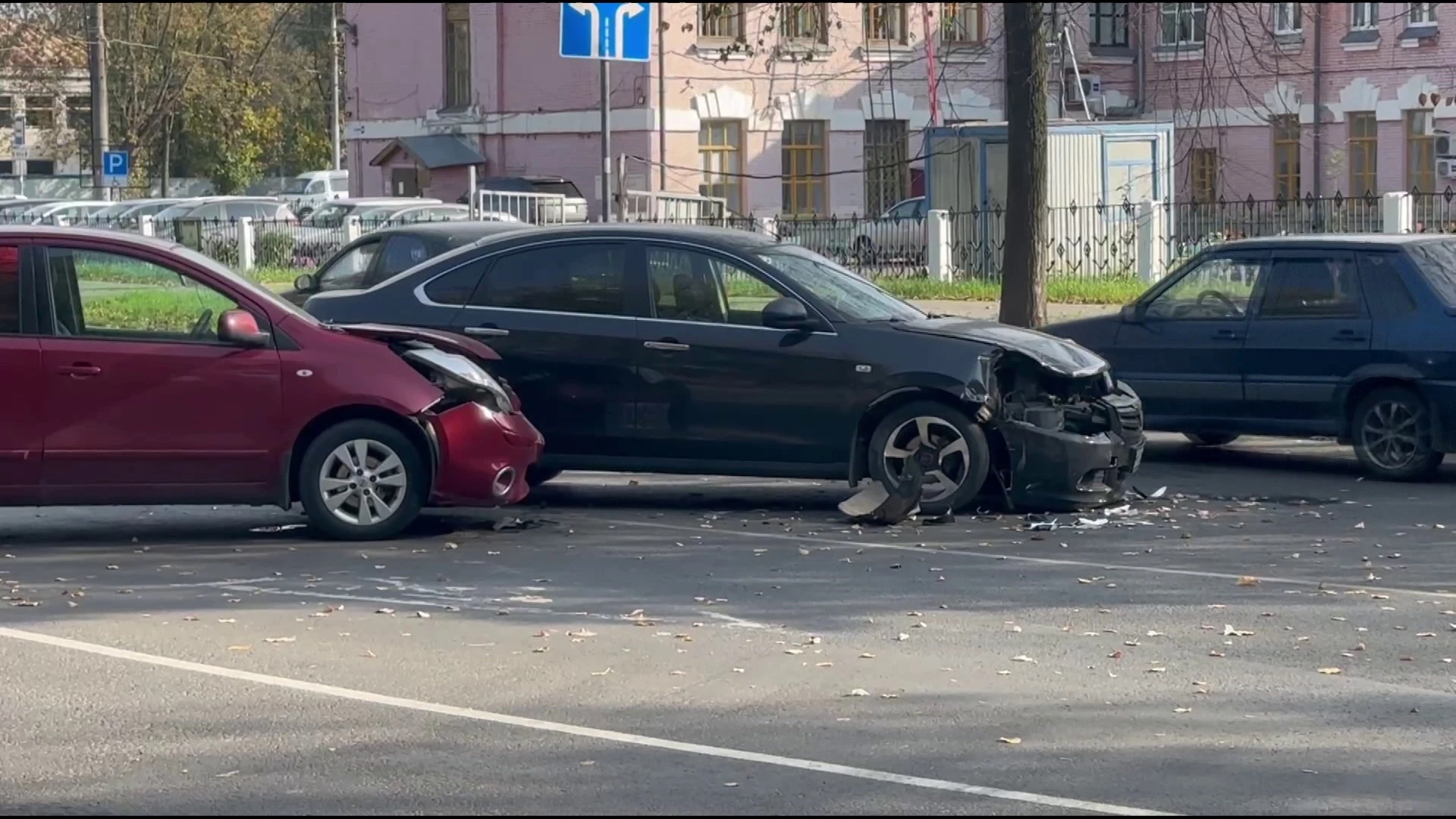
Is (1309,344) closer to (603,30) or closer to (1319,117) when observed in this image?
(603,30)

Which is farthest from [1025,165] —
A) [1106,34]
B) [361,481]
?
[1106,34]

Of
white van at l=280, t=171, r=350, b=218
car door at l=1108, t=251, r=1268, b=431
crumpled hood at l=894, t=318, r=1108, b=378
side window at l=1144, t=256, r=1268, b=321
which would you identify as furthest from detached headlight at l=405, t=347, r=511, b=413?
white van at l=280, t=171, r=350, b=218

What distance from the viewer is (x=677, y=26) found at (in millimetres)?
40250

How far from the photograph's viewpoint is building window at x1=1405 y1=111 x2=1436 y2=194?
41344 millimetres

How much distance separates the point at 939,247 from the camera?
2852 cm

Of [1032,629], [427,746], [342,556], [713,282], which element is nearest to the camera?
[427,746]

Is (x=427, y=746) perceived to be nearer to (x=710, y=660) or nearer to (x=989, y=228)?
(x=710, y=660)

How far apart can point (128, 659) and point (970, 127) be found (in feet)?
79.9

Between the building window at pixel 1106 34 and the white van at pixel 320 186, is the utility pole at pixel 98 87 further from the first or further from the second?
the building window at pixel 1106 34

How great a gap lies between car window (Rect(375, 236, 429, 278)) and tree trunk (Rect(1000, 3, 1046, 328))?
5403 millimetres

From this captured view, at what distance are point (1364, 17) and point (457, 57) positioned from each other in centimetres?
2012

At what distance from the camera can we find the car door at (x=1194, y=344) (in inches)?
534

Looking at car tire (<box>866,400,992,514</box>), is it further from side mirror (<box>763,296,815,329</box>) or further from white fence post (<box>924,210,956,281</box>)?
white fence post (<box>924,210,956,281</box>)

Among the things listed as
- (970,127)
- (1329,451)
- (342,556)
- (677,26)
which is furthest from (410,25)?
(342,556)
